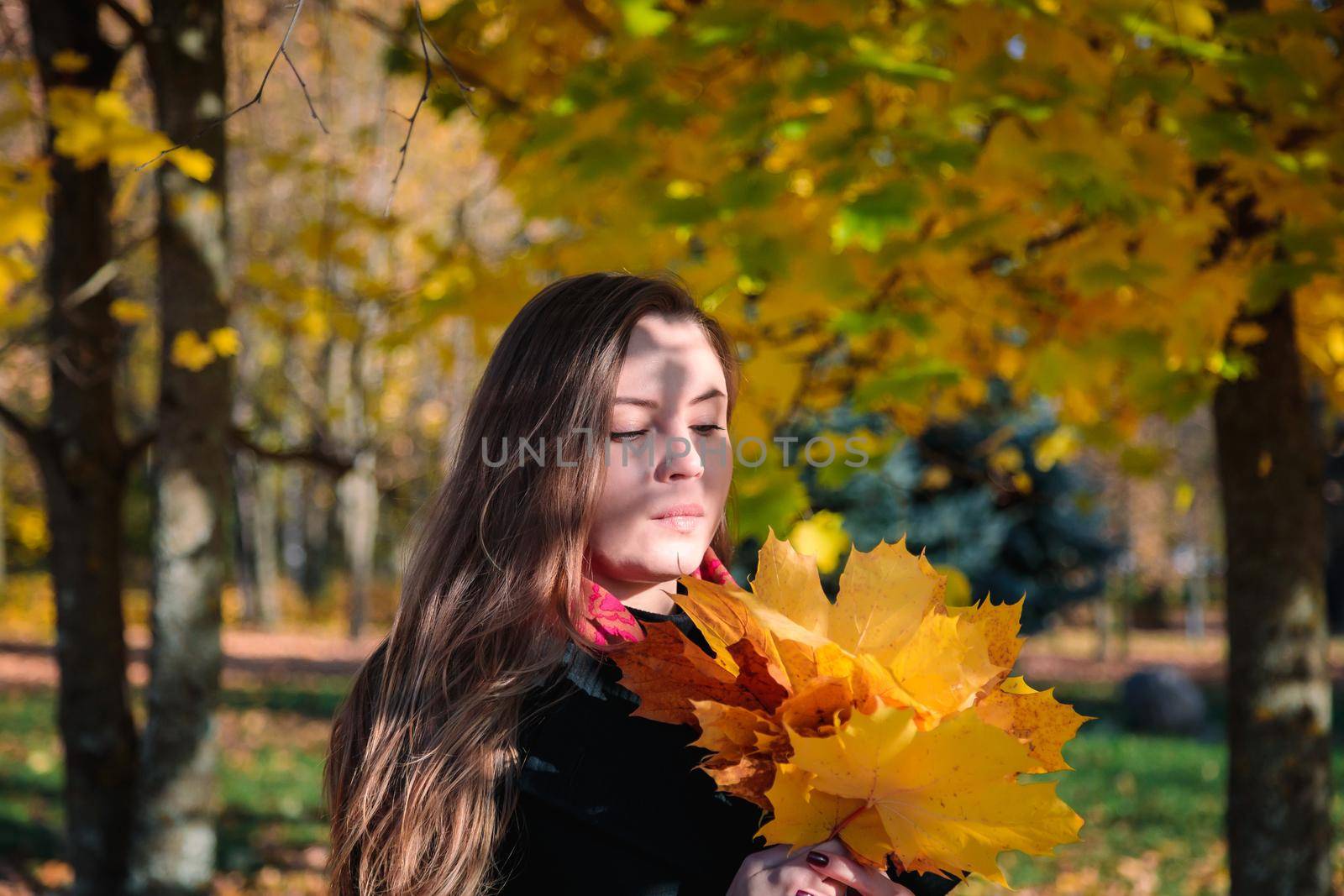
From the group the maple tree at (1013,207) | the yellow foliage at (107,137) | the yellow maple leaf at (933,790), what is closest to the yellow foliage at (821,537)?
the maple tree at (1013,207)

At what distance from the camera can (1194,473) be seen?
57.0 ft

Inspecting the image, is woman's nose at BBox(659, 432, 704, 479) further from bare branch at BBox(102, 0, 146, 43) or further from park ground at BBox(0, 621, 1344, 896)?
bare branch at BBox(102, 0, 146, 43)

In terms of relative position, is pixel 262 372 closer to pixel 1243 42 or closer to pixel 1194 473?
pixel 1194 473

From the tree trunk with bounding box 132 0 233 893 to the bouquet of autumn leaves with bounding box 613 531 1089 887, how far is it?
8.46ft

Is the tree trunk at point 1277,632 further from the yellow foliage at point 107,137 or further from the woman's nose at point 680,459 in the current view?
the yellow foliage at point 107,137

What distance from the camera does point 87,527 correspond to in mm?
3801

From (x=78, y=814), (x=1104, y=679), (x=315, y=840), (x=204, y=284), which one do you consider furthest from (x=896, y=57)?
(x=1104, y=679)

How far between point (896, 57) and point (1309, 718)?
2347 millimetres

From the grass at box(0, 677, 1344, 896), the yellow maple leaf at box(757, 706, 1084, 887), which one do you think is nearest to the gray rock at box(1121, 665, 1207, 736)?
the grass at box(0, 677, 1344, 896)

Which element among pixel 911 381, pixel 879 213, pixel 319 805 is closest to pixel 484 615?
pixel 879 213

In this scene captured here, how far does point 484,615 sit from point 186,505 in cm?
232

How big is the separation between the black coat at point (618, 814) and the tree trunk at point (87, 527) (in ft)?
10.1

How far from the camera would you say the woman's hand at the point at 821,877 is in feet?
3.58

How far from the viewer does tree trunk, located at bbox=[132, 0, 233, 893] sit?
3338 millimetres
